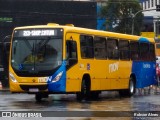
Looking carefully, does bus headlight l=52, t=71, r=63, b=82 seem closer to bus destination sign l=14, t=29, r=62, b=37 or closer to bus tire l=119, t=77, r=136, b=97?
bus destination sign l=14, t=29, r=62, b=37

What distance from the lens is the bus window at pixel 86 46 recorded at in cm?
2281

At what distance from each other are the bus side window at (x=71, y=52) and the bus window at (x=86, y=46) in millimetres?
620

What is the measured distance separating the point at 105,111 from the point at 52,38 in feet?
18.2

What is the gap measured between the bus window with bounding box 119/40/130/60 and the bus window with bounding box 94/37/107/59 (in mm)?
1856

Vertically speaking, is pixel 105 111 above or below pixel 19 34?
below

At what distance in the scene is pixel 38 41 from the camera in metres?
21.9

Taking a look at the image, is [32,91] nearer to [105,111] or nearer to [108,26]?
[105,111]

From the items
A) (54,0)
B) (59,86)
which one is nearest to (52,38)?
(59,86)

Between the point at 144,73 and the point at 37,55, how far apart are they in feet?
32.6

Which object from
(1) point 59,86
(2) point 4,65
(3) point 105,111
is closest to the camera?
(3) point 105,111

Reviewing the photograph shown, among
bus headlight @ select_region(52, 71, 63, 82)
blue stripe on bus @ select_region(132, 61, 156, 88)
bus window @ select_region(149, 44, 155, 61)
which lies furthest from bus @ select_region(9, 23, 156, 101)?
bus window @ select_region(149, 44, 155, 61)

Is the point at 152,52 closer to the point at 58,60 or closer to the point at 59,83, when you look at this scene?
the point at 58,60

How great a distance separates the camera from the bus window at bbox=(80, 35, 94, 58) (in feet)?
74.8

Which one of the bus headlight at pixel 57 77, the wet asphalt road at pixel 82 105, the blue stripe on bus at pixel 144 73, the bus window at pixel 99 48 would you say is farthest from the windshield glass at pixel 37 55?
the blue stripe on bus at pixel 144 73
